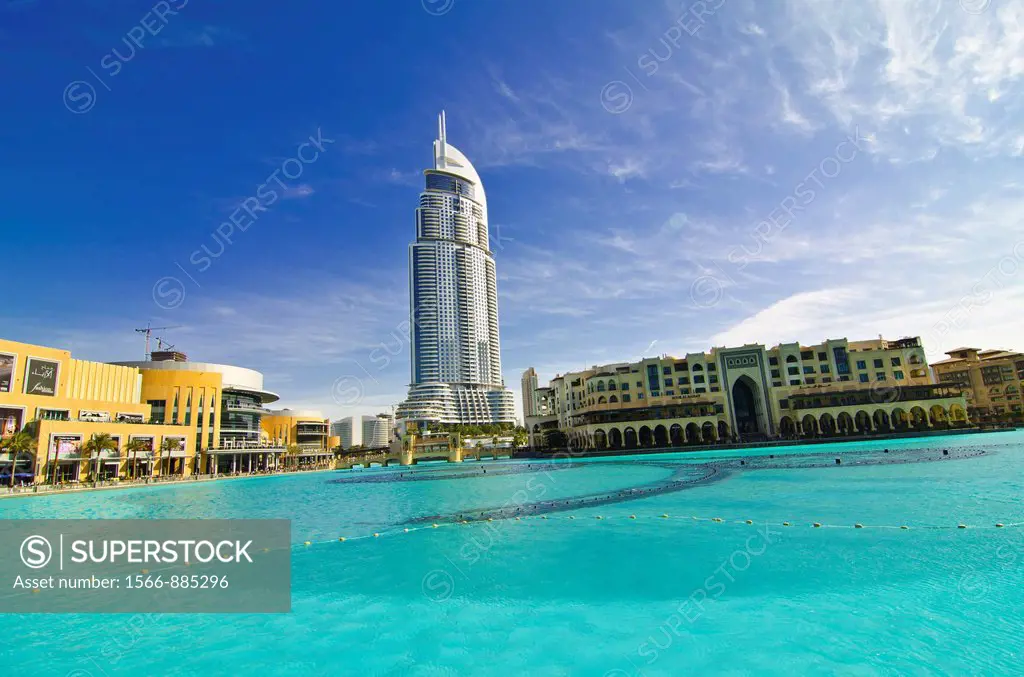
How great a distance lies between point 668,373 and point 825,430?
25.3m

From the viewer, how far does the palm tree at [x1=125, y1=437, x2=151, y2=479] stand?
2210 inches

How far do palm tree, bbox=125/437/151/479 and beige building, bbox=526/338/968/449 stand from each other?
6272cm

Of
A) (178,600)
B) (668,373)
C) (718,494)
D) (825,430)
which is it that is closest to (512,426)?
(668,373)

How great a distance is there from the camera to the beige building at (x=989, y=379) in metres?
95.1

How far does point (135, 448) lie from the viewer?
55906 millimetres

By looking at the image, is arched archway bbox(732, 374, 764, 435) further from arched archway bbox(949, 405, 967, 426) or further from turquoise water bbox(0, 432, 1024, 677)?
turquoise water bbox(0, 432, 1024, 677)

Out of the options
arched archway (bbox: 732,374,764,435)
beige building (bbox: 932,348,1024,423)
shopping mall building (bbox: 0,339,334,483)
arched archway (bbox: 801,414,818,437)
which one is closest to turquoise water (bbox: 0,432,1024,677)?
shopping mall building (bbox: 0,339,334,483)

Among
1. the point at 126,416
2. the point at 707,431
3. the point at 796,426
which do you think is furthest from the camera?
the point at 707,431

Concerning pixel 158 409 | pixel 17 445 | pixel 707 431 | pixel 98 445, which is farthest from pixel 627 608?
pixel 158 409

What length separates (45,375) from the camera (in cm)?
5144

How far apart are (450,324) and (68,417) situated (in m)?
134

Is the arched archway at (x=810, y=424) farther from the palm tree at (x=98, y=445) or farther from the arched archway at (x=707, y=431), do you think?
the palm tree at (x=98, y=445)

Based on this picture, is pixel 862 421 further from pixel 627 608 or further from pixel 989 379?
pixel 627 608

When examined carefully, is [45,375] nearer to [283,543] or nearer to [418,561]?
[283,543]
